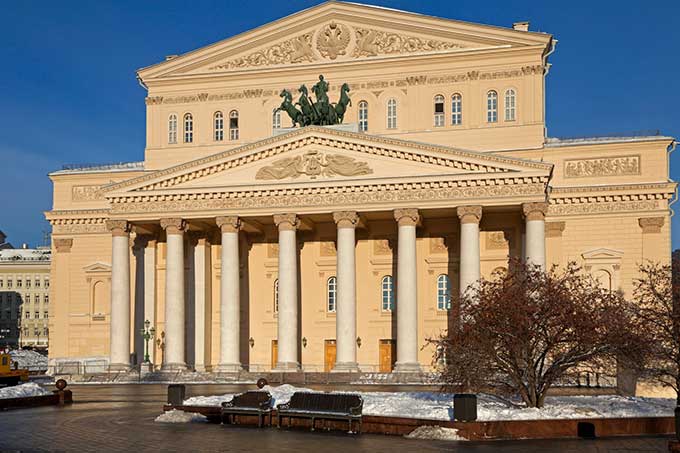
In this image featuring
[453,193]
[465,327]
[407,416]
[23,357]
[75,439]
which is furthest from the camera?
[23,357]

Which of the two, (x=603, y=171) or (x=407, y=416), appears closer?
(x=407, y=416)

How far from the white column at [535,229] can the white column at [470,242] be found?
2.60 meters

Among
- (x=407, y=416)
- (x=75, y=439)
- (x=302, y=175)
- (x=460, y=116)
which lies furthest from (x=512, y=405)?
(x=460, y=116)

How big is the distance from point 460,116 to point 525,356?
3594 centimetres

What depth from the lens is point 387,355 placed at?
5872 centimetres

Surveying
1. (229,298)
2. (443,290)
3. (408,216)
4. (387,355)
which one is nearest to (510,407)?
(408,216)

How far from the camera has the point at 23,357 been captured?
283 ft

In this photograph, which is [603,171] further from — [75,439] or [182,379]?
[75,439]

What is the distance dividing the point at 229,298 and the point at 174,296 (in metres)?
3.33

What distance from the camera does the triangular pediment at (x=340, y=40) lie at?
60.5m

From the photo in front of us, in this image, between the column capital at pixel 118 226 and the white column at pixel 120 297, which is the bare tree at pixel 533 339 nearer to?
the white column at pixel 120 297

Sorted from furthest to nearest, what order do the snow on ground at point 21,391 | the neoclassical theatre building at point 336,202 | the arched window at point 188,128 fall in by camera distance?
the arched window at point 188,128
the neoclassical theatre building at point 336,202
the snow on ground at point 21,391

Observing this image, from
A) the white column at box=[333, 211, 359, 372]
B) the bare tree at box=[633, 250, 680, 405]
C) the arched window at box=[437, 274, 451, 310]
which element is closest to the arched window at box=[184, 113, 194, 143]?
the white column at box=[333, 211, 359, 372]

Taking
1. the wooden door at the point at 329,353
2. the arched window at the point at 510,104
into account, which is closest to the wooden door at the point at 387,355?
the wooden door at the point at 329,353
